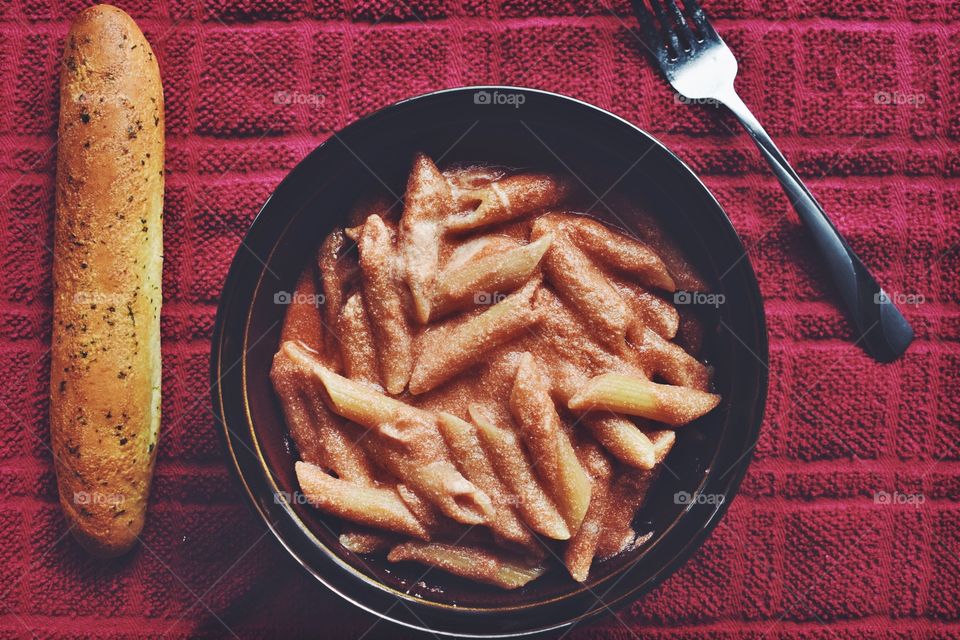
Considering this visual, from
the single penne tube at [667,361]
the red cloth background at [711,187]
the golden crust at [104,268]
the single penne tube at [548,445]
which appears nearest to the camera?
the single penne tube at [548,445]

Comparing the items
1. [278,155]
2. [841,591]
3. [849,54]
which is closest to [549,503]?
[841,591]

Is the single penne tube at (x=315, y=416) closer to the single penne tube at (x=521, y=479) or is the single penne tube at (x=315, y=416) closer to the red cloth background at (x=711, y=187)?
the single penne tube at (x=521, y=479)

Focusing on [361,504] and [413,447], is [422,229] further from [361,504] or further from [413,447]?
[361,504]

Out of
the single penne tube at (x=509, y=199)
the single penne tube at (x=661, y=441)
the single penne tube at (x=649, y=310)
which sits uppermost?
the single penne tube at (x=509, y=199)

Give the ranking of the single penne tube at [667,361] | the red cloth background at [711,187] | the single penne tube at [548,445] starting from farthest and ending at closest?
the red cloth background at [711,187] → the single penne tube at [667,361] → the single penne tube at [548,445]

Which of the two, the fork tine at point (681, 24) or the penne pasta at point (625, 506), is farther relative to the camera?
the fork tine at point (681, 24)

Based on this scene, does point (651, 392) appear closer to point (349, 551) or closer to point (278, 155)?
point (349, 551)

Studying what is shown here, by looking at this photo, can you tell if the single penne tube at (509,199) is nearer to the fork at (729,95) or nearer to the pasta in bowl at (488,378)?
the pasta in bowl at (488,378)

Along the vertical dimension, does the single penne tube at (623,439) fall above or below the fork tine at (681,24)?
below

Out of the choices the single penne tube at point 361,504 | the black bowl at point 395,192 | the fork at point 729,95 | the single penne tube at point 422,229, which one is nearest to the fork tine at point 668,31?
the fork at point 729,95
